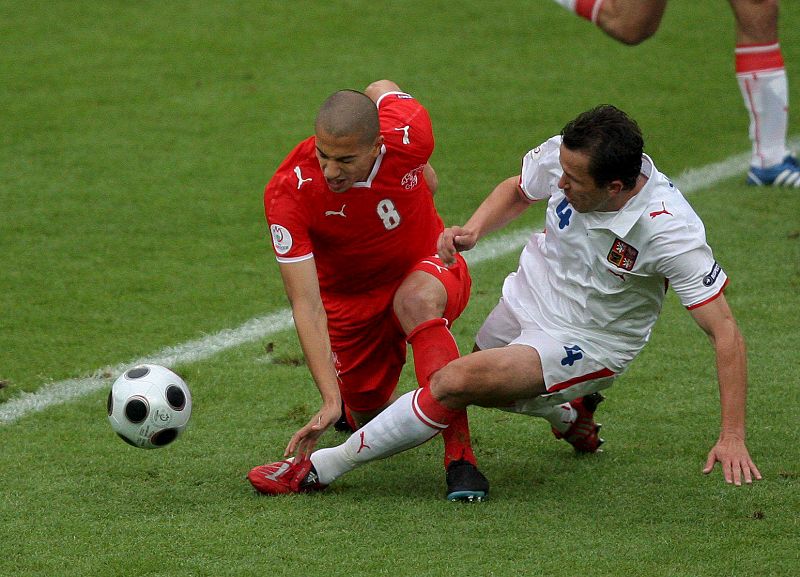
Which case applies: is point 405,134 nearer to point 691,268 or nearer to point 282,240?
point 282,240

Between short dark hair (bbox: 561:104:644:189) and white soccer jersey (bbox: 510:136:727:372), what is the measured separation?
0.14 metres

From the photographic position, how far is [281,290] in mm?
6496

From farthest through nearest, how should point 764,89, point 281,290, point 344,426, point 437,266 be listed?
point 764,89, point 281,290, point 344,426, point 437,266

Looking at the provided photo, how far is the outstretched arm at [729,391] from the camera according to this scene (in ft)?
11.9

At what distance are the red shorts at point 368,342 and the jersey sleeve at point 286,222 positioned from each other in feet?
1.81

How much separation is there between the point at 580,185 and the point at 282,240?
3.54 ft

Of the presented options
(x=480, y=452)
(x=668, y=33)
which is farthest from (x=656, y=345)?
(x=668, y=33)

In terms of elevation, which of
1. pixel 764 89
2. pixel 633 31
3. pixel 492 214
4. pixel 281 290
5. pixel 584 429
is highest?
pixel 633 31

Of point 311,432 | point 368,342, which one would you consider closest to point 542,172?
point 368,342

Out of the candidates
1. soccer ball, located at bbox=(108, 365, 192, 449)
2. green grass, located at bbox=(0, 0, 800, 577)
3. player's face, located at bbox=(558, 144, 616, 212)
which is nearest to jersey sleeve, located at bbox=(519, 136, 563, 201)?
player's face, located at bbox=(558, 144, 616, 212)

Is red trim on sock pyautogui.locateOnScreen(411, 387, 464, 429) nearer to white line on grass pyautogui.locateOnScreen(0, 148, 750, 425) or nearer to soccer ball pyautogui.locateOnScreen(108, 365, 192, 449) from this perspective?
soccer ball pyautogui.locateOnScreen(108, 365, 192, 449)

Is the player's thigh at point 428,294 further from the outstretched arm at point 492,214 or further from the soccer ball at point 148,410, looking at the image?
the soccer ball at point 148,410

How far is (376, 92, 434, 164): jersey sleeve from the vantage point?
15.6 ft

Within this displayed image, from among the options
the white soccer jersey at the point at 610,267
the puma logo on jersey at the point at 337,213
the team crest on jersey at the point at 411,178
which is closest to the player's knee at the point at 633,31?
the white soccer jersey at the point at 610,267
